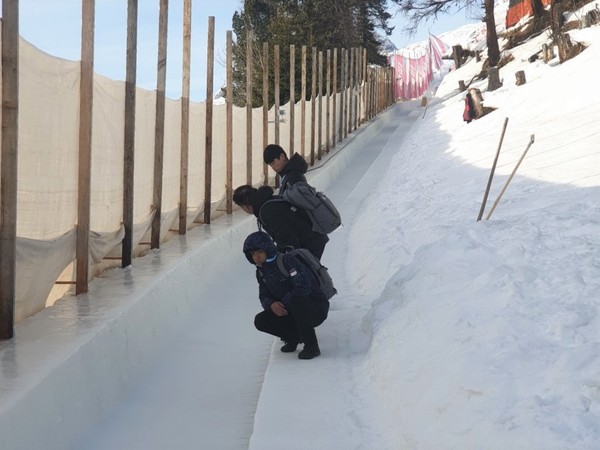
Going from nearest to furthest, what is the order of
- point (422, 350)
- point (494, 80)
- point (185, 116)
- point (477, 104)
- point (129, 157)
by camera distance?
point (422, 350), point (129, 157), point (185, 116), point (477, 104), point (494, 80)

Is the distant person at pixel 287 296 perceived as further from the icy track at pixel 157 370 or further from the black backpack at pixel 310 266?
the icy track at pixel 157 370

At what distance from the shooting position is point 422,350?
17.1 ft

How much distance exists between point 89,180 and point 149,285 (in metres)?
1.01

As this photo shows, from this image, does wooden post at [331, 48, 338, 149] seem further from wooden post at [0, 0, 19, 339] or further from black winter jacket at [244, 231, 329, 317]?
wooden post at [0, 0, 19, 339]

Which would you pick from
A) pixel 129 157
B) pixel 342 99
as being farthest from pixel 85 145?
pixel 342 99

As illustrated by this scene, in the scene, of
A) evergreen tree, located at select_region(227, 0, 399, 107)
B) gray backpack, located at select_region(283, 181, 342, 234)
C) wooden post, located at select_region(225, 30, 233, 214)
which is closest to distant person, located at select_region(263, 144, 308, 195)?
gray backpack, located at select_region(283, 181, 342, 234)

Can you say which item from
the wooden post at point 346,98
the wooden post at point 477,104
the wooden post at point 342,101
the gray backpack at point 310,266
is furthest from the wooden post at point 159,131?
the wooden post at point 346,98

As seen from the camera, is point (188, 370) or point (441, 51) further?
point (441, 51)

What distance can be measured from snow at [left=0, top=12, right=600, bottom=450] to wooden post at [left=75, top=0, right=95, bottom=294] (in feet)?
2.27

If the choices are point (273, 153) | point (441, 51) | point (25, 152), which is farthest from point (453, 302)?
point (441, 51)

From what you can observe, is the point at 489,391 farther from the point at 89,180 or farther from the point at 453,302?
the point at 89,180

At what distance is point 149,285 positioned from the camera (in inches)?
303

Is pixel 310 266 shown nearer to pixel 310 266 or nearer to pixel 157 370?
pixel 310 266

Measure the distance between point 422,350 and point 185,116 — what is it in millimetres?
6937
